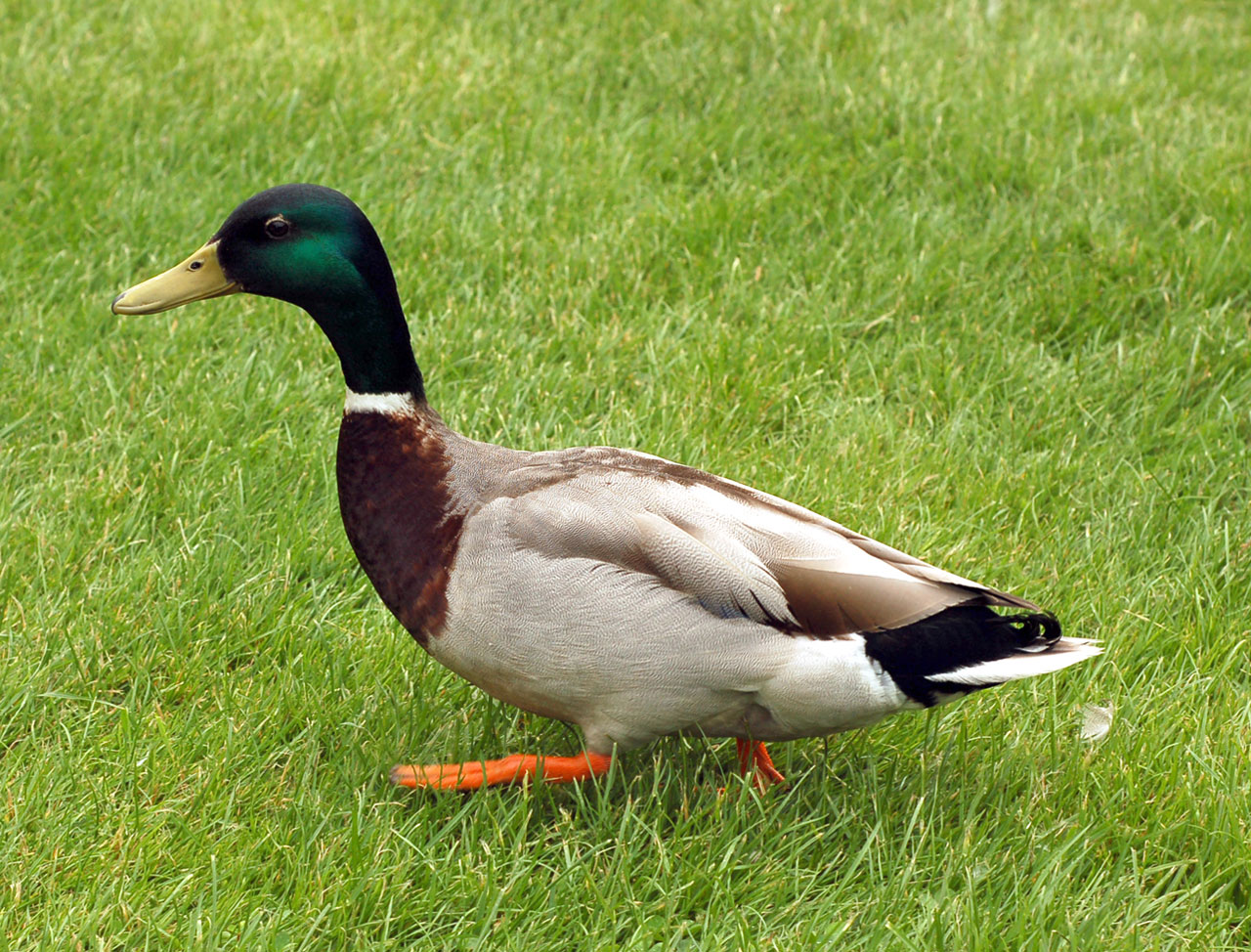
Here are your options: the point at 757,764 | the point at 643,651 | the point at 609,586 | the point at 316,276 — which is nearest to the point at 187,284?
the point at 316,276

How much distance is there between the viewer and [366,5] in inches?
240

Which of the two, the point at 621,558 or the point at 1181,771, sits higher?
the point at 621,558

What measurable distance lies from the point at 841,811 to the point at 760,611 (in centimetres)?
50

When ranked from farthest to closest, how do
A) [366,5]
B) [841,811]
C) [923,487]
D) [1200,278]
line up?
[366,5], [1200,278], [923,487], [841,811]

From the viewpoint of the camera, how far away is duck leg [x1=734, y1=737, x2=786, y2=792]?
292cm

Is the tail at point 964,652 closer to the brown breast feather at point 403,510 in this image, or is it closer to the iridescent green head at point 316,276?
the brown breast feather at point 403,510

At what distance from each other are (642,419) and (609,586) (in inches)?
57.6

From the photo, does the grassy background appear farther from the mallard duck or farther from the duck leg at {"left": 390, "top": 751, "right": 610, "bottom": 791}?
the mallard duck

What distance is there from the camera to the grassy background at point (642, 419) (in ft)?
8.78

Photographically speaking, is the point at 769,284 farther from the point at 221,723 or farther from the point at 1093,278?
the point at 221,723

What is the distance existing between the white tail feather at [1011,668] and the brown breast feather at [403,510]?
99 cm

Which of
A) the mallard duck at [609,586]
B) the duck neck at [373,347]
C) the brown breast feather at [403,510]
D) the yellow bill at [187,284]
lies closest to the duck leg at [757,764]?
the mallard duck at [609,586]

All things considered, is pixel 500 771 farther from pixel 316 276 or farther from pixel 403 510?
pixel 316 276

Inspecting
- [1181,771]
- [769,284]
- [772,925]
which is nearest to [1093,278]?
[769,284]
